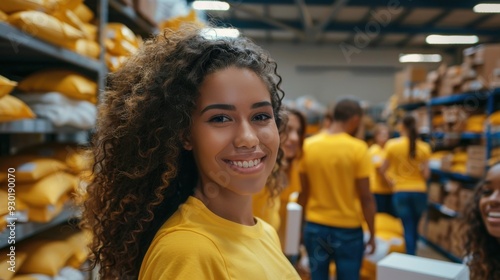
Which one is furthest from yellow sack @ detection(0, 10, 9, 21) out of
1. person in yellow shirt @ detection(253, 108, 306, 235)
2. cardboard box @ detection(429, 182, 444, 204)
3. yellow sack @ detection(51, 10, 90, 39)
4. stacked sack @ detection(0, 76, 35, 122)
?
cardboard box @ detection(429, 182, 444, 204)

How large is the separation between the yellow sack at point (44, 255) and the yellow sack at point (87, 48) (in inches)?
33.9

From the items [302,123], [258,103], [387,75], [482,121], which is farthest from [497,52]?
[387,75]

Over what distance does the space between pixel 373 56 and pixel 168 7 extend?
892 centimetres

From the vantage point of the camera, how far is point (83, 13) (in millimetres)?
2016

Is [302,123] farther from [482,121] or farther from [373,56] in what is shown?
[373,56]

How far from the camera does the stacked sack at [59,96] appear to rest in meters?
1.68

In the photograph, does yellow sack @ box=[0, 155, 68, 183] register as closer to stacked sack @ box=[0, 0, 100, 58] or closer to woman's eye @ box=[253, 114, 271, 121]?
stacked sack @ box=[0, 0, 100, 58]

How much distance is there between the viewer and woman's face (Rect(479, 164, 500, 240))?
1479mm

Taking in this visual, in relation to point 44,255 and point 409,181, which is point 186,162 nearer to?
point 44,255

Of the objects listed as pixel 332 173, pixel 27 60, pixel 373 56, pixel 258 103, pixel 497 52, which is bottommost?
pixel 332 173

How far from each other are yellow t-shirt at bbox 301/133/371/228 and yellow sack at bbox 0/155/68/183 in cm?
174

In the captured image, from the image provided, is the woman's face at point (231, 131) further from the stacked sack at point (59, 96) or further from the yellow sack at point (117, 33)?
the yellow sack at point (117, 33)

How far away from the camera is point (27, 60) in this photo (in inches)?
72.7

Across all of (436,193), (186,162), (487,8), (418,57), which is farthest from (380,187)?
(418,57)
